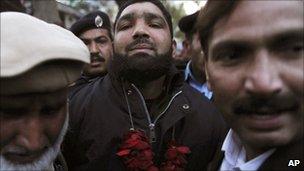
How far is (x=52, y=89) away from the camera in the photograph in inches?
66.6

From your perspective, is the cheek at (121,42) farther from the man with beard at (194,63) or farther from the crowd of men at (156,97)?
the man with beard at (194,63)

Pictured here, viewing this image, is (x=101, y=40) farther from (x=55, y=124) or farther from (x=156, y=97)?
(x=55, y=124)

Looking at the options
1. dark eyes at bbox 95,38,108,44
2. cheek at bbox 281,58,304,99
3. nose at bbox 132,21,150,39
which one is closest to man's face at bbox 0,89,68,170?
cheek at bbox 281,58,304,99

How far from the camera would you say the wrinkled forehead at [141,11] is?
9.34ft

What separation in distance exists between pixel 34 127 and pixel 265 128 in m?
0.94

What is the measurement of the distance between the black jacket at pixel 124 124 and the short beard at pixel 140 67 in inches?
2.8

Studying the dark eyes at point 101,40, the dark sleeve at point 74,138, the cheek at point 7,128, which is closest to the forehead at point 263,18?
the cheek at point 7,128

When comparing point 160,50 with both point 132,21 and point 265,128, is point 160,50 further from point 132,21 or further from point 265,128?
point 265,128

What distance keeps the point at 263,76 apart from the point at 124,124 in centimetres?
142

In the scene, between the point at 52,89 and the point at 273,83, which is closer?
the point at 273,83

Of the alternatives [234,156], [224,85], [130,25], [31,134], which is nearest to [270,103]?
[224,85]

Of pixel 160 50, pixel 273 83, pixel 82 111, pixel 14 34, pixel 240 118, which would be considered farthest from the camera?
pixel 160 50

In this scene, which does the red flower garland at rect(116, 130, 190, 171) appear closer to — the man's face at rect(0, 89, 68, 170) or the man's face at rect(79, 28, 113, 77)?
the man's face at rect(0, 89, 68, 170)

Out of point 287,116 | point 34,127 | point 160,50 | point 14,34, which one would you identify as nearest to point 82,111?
point 160,50
